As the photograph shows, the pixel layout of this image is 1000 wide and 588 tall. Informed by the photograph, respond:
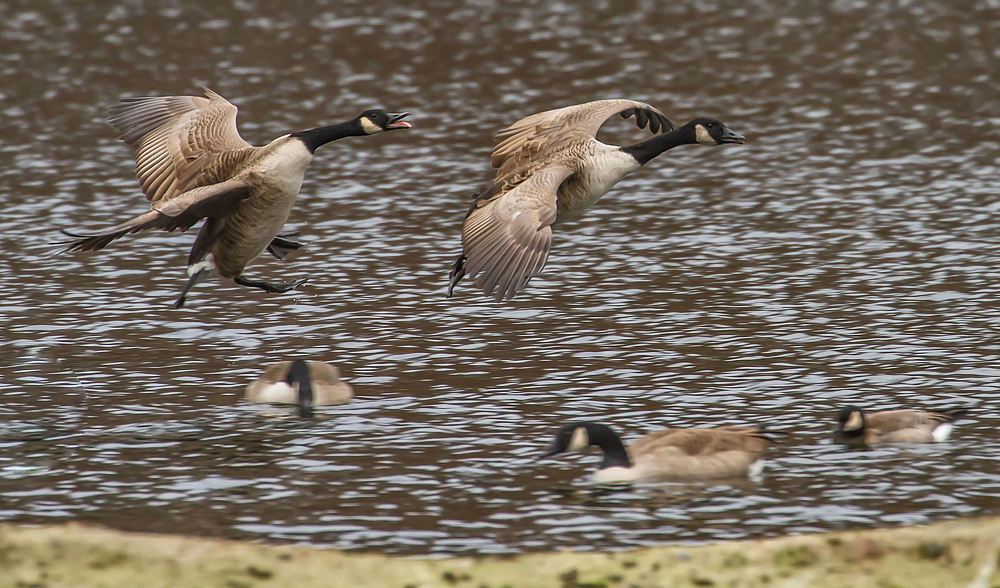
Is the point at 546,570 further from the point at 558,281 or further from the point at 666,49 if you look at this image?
the point at 666,49

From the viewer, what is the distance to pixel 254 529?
12.0 meters

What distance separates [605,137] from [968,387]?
1463 cm

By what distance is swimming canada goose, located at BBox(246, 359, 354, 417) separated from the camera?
15.2 metres

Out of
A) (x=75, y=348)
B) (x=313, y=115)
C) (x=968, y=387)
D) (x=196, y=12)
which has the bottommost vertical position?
(x=968, y=387)

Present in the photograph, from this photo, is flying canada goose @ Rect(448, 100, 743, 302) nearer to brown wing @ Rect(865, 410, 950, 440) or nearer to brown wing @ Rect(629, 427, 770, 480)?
brown wing @ Rect(629, 427, 770, 480)

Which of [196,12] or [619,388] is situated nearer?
[619,388]

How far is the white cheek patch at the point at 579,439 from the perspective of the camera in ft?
43.1

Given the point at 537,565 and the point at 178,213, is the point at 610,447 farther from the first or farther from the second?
the point at 178,213

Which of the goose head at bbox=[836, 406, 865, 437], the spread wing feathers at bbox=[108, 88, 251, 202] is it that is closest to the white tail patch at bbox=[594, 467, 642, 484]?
the goose head at bbox=[836, 406, 865, 437]

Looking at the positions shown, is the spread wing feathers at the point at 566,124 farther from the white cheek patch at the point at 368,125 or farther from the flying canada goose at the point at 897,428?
the flying canada goose at the point at 897,428

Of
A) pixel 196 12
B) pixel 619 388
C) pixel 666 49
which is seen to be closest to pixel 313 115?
pixel 666 49

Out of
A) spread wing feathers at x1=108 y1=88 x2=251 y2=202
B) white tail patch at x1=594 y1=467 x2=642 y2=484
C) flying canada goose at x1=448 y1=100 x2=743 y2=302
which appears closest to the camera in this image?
white tail patch at x1=594 y1=467 x2=642 y2=484

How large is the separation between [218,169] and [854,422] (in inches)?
292

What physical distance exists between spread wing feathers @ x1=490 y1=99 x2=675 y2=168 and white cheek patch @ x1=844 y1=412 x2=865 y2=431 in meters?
4.86
